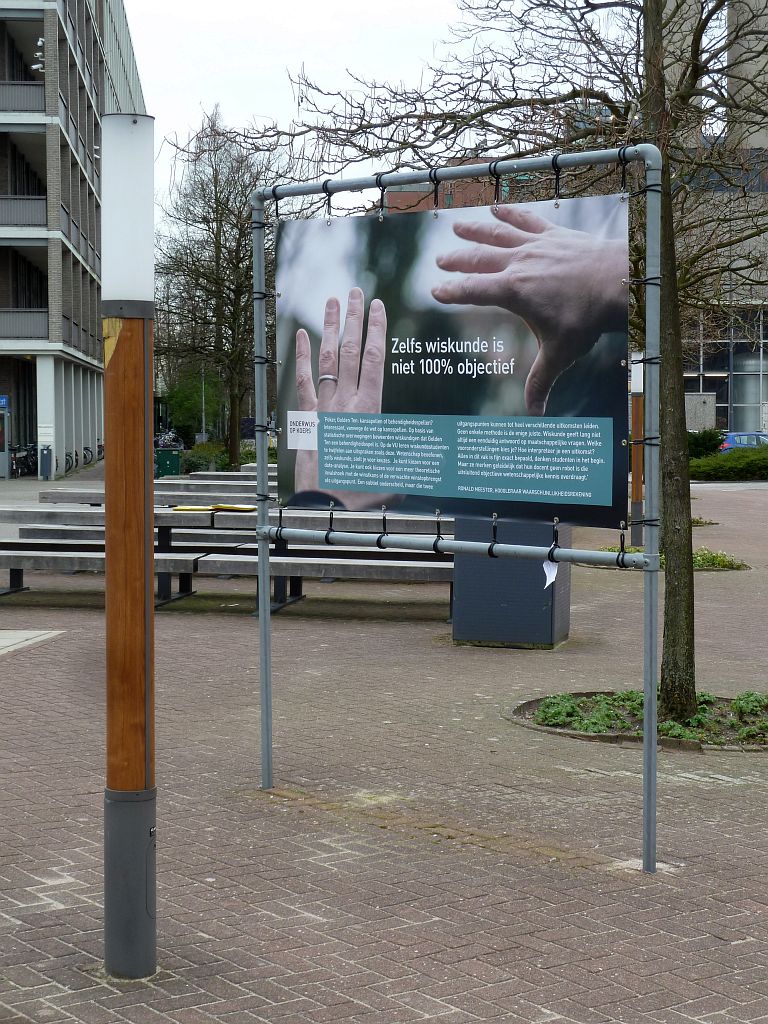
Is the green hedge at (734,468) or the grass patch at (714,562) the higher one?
the green hedge at (734,468)

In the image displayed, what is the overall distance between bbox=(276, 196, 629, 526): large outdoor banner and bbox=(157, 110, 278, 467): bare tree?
28.3 meters

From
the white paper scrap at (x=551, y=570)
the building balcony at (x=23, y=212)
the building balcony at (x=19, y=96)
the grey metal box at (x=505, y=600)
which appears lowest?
the grey metal box at (x=505, y=600)

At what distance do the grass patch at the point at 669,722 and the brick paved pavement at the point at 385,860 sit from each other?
216 mm

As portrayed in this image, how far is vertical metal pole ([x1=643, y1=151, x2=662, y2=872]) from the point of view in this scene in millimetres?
4898

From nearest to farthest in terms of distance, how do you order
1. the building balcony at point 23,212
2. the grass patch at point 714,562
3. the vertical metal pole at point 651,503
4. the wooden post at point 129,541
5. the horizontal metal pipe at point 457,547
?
the wooden post at point 129,541 < the vertical metal pole at point 651,503 < the horizontal metal pipe at point 457,547 < the grass patch at point 714,562 < the building balcony at point 23,212

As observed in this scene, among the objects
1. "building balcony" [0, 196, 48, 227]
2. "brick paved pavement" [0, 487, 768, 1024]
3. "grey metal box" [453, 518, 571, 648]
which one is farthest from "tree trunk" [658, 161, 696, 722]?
"building balcony" [0, 196, 48, 227]

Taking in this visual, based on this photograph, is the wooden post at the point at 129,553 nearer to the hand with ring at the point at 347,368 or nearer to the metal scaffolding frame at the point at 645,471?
the metal scaffolding frame at the point at 645,471

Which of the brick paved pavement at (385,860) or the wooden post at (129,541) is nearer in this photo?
the brick paved pavement at (385,860)

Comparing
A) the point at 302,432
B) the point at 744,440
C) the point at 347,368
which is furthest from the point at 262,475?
the point at 744,440

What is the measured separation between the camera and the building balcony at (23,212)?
40.3 metres

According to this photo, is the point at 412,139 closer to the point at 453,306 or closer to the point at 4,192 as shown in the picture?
the point at 453,306

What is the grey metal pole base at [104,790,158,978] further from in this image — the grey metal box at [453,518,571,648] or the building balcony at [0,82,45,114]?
the building balcony at [0,82,45,114]

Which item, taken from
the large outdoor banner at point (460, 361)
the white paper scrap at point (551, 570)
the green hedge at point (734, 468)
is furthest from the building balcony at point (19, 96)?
the large outdoor banner at point (460, 361)

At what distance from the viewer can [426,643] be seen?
34.0ft
